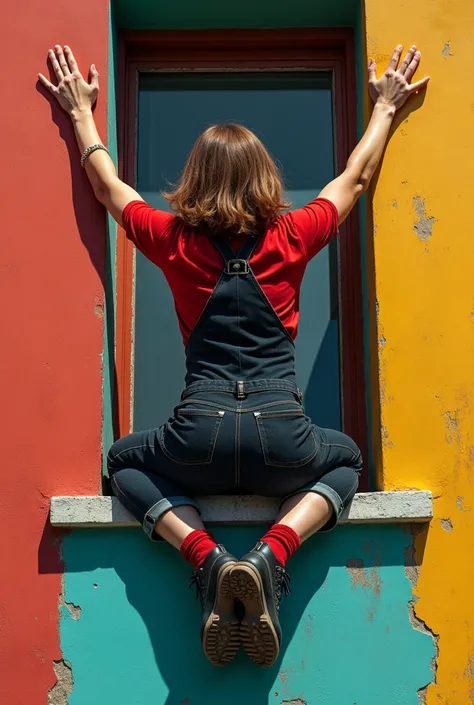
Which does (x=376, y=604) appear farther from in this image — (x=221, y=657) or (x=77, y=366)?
(x=77, y=366)

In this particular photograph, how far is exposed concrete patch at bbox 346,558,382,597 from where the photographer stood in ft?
11.6

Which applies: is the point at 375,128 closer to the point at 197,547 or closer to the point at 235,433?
the point at 235,433

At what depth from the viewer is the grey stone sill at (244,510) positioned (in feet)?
11.5

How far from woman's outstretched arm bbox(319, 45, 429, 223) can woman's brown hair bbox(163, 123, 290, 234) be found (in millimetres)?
310

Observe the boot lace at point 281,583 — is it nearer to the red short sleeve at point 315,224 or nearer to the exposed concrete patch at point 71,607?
the exposed concrete patch at point 71,607

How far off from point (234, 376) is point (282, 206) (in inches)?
24.3

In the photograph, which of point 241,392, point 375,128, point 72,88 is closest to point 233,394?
point 241,392

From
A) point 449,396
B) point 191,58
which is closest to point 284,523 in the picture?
point 449,396

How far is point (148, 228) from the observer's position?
366cm

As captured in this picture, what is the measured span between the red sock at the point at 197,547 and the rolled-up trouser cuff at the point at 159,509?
0.39 ft

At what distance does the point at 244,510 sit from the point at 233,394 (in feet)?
1.35

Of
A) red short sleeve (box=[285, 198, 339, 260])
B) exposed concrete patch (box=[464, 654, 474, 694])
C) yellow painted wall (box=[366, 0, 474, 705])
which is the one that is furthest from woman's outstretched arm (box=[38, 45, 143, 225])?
exposed concrete patch (box=[464, 654, 474, 694])

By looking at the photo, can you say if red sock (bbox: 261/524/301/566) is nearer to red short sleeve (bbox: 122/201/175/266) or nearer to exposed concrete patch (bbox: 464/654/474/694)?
exposed concrete patch (bbox: 464/654/474/694)

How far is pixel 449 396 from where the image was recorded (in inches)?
148
